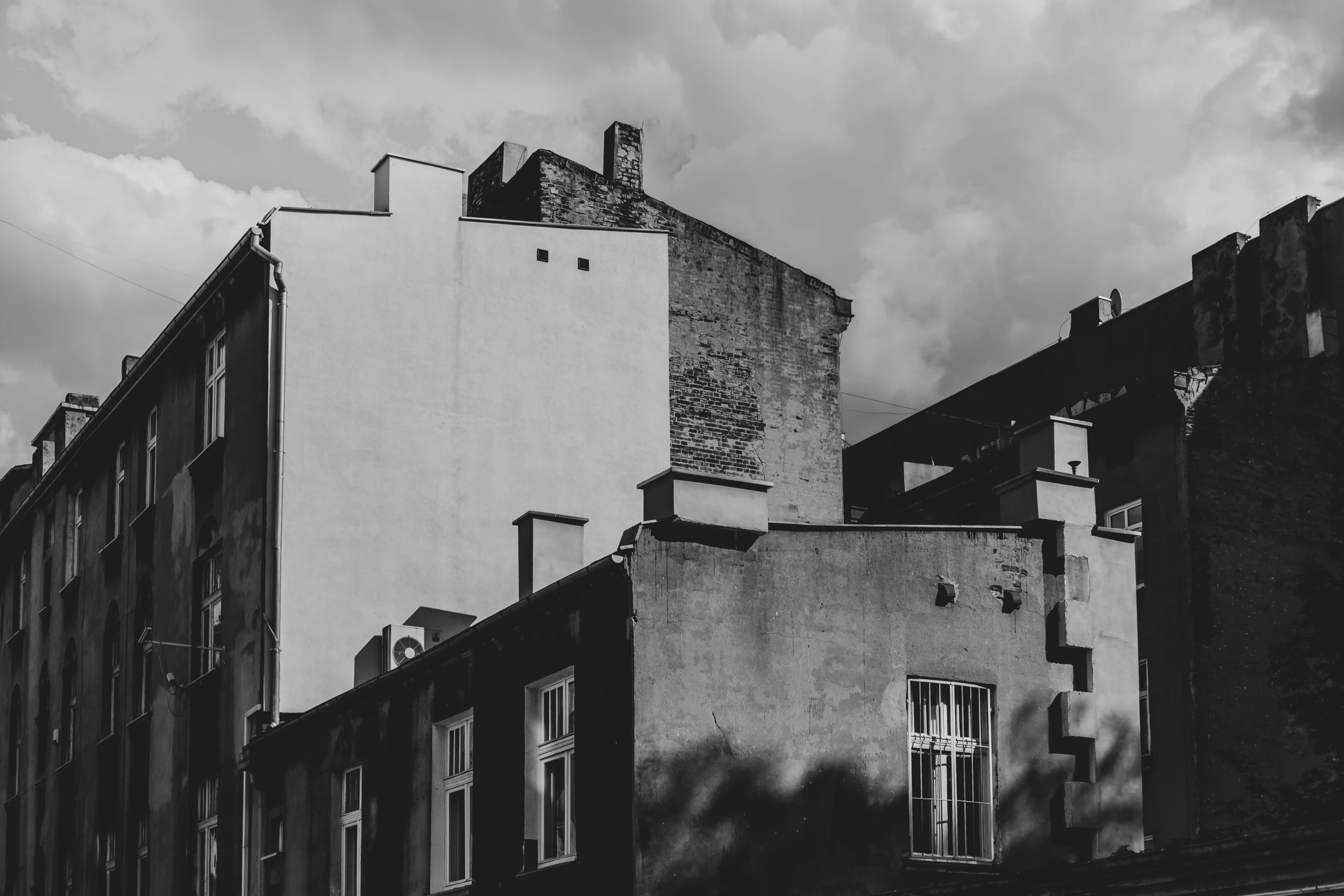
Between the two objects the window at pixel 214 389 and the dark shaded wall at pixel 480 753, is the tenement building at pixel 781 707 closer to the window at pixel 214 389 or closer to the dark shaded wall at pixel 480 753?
the dark shaded wall at pixel 480 753

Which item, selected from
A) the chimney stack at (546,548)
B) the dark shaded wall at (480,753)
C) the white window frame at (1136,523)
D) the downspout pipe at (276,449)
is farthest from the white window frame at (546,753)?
the white window frame at (1136,523)

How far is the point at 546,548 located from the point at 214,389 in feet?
32.5

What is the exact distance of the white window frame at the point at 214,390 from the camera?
91.7ft

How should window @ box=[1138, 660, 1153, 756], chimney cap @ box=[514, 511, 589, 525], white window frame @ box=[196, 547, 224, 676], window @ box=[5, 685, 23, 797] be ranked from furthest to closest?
window @ box=[5, 685, 23, 797], white window frame @ box=[196, 547, 224, 676], window @ box=[1138, 660, 1153, 756], chimney cap @ box=[514, 511, 589, 525]

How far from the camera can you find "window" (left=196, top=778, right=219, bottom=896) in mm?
25953

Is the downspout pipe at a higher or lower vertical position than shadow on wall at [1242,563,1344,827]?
higher

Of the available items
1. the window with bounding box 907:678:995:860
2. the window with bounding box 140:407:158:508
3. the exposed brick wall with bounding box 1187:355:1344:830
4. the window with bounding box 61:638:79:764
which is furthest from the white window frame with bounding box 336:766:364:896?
the window with bounding box 61:638:79:764

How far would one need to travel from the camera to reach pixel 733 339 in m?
30.5

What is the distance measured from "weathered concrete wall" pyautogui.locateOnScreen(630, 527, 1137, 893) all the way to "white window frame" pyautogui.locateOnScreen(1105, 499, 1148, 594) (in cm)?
857

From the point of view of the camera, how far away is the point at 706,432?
29.5 meters

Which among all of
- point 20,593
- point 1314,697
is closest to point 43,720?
point 20,593

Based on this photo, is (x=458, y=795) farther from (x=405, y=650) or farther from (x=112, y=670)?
(x=112, y=670)

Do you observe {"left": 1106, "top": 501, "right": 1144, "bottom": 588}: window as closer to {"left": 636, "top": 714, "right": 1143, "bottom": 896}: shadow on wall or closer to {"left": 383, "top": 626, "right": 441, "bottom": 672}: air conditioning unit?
{"left": 636, "top": 714, "right": 1143, "bottom": 896}: shadow on wall

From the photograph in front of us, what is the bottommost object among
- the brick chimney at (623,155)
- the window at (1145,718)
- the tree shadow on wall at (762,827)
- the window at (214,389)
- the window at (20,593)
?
the tree shadow on wall at (762,827)
